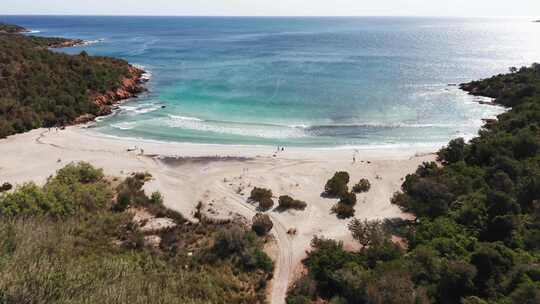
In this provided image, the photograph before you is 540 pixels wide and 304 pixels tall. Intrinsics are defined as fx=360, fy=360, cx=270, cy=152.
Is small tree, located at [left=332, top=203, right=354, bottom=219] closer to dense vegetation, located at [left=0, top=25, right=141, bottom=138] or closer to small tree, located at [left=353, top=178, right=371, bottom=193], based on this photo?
small tree, located at [left=353, top=178, right=371, bottom=193]

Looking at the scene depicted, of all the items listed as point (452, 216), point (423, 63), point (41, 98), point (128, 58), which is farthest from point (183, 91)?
point (423, 63)

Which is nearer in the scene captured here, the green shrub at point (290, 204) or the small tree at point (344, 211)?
the small tree at point (344, 211)

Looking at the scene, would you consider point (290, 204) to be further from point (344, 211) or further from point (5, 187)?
point (5, 187)

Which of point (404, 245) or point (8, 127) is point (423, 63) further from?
point (8, 127)

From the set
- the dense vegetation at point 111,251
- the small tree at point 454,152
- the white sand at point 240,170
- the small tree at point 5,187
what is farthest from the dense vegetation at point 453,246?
the small tree at point 5,187

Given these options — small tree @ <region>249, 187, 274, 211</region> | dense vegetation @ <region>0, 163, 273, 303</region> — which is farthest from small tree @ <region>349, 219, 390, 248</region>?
small tree @ <region>249, 187, 274, 211</region>

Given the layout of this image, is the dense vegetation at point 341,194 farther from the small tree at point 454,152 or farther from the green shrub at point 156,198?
the green shrub at point 156,198
